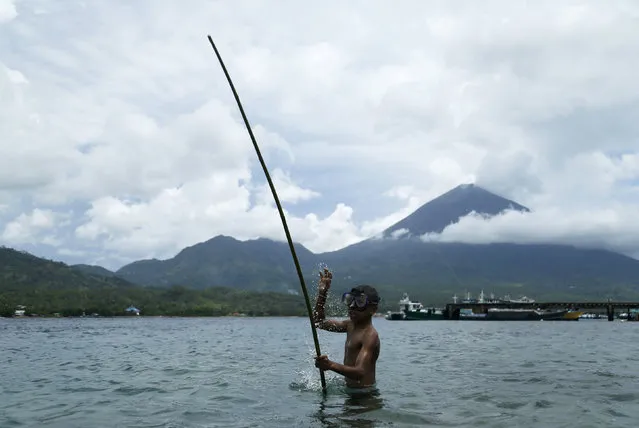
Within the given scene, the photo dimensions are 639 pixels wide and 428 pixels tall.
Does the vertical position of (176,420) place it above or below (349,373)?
below

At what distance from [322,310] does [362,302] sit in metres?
1.10

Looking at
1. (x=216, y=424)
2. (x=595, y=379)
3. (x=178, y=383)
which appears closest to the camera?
(x=216, y=424)

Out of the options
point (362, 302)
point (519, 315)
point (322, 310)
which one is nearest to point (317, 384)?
point (322, 310)

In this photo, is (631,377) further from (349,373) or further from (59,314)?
(59,314)

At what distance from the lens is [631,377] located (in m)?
19.3

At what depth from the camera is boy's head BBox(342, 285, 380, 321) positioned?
38.9ft

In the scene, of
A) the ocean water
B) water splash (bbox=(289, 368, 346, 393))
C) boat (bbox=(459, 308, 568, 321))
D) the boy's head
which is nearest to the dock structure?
boat (bbox=(459, 308, 568, 321))

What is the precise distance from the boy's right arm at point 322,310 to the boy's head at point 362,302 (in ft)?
1.71

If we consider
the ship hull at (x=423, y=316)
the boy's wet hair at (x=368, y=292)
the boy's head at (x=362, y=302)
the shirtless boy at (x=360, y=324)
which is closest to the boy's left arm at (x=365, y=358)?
the shirtless boy at (x=360, y=324)

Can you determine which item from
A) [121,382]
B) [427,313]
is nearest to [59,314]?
[427,313]

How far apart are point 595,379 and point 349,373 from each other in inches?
449

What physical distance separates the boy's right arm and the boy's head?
1.71 ft

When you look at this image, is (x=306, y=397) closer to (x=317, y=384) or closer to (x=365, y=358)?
(x=317, y=384)

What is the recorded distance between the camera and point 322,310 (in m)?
12.5
